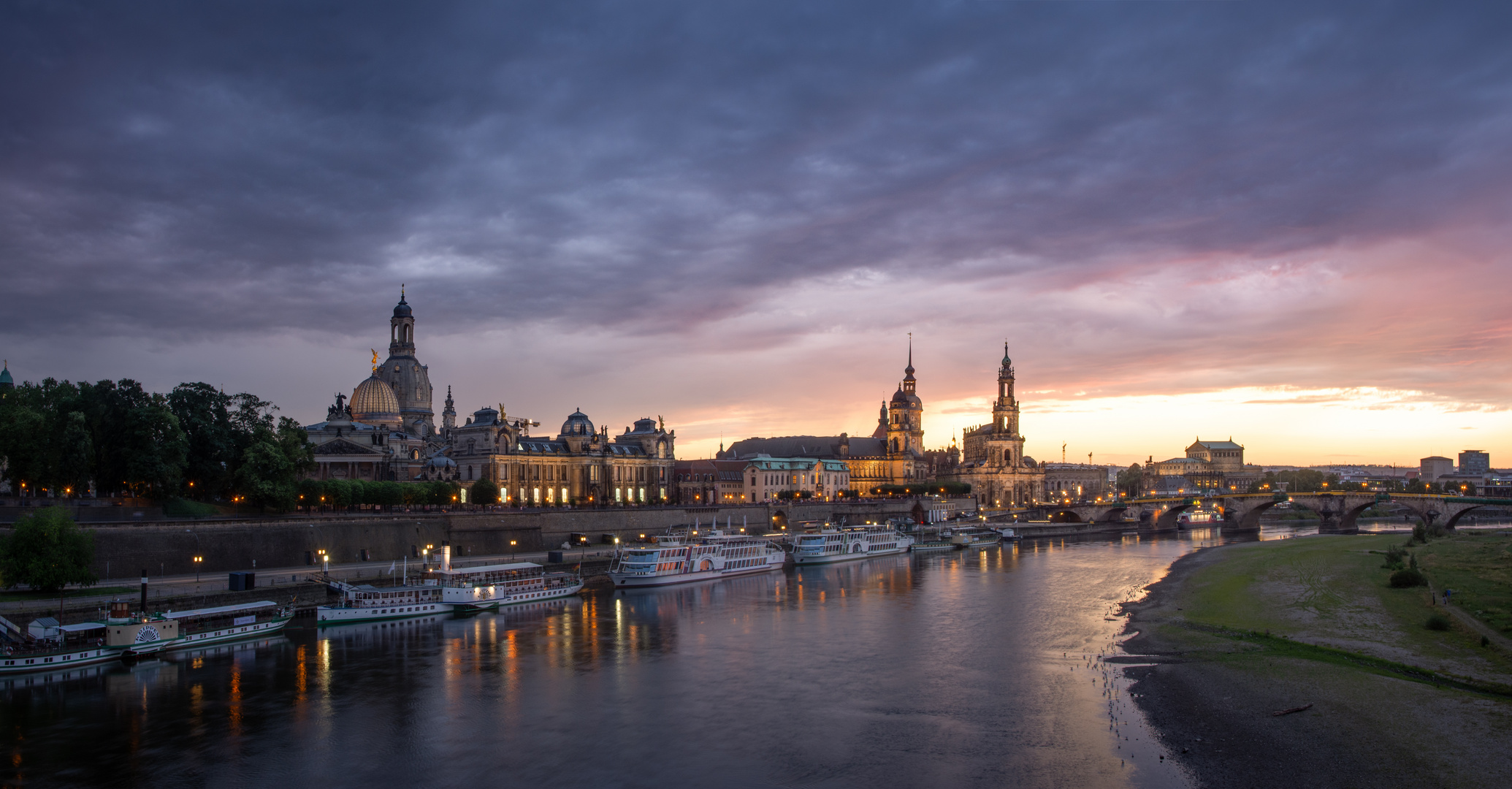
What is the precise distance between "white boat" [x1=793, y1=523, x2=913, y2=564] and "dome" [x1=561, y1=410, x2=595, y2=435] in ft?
129

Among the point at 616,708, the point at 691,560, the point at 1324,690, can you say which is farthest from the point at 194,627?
the point at 1324,690

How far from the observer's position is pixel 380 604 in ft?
178

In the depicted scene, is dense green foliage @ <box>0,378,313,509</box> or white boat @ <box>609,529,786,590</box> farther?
white boat @ <box>609,529,786,590</box>

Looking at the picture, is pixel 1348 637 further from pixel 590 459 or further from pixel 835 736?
pixel 590 459

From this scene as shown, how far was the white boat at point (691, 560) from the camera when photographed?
2820 inches

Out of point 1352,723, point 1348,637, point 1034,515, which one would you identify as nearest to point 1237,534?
point 1034,515

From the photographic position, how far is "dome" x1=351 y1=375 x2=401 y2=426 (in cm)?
13162

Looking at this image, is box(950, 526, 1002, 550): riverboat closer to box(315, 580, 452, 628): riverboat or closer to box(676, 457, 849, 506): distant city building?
box(676, 457, 849, 506): distant city building

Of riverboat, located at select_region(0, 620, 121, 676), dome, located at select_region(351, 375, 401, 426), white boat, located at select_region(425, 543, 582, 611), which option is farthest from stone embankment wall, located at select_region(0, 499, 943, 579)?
dome, located at select_region(351, 375, 401, 426)

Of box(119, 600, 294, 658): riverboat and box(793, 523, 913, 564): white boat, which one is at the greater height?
box(119, 600, 294, 658): riverboat

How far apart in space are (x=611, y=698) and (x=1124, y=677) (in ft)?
64.2

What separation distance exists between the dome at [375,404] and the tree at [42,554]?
87.0 metres

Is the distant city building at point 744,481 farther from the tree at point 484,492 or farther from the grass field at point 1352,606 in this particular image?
the grass field at point 1352,606

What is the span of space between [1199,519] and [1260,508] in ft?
95.9
